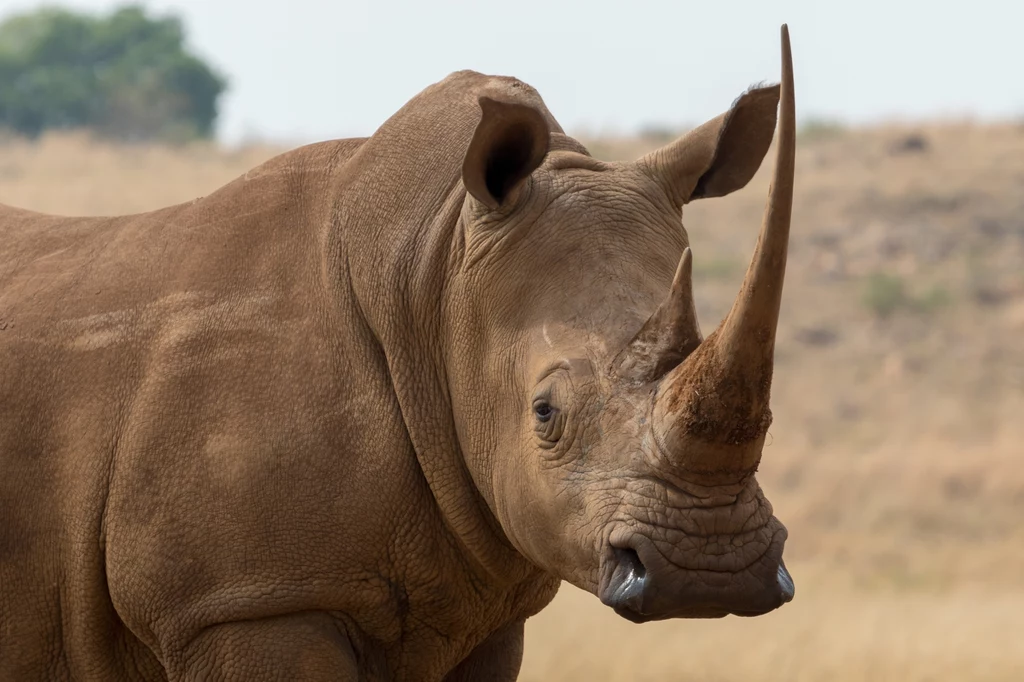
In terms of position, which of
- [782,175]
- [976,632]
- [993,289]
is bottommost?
[993,289]

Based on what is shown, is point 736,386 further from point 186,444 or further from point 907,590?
point 907,590

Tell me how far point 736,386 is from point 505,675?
6.43ft

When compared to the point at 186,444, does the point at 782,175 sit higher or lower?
higher

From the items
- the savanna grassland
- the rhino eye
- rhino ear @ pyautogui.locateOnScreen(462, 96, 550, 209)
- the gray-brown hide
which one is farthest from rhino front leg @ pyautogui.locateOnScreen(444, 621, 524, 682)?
the savanna grassland

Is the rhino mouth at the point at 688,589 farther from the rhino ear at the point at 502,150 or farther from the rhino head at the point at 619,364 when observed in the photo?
the rhino ear at the point at 502,150

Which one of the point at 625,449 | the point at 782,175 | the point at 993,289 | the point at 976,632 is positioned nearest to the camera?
the point at 782,175

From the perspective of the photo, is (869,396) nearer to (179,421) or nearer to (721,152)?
(721,152)

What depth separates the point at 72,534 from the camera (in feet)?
16.8

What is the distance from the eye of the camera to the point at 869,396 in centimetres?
2666

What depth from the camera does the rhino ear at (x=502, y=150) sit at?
4746 mm

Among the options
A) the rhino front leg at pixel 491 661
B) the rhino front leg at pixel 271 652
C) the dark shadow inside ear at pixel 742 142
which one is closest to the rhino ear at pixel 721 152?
the dark shadow inside ear at pixel 742 142

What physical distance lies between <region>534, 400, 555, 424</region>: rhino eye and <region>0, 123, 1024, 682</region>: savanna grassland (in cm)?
65

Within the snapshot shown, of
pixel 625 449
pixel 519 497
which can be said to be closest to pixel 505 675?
pixel 519 497

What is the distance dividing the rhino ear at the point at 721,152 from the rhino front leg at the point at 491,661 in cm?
160
